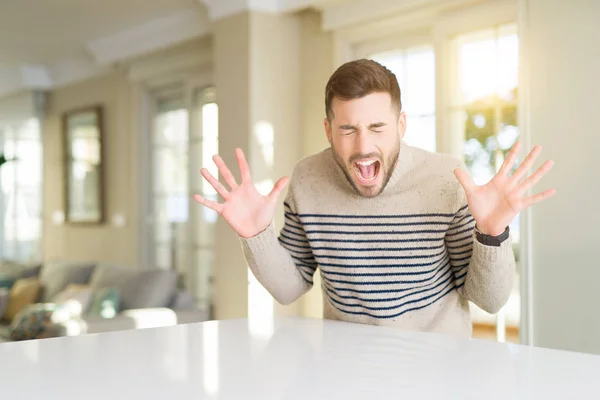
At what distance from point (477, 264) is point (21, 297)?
486 centimetres

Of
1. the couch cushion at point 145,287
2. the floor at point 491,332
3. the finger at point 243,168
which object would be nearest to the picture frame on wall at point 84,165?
the couch cushion at point 145,287

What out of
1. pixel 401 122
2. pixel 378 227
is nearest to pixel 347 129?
pixel 401 122

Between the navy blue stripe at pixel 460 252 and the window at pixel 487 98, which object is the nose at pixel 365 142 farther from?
the window at pixel 487 98

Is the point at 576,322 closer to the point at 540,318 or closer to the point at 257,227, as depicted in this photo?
the point at 540,318

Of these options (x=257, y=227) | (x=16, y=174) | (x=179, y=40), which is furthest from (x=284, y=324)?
(x=16, y=174)

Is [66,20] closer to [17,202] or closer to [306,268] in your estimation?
[17,202]

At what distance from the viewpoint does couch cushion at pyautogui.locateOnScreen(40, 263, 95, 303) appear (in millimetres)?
5512

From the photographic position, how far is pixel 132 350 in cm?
135

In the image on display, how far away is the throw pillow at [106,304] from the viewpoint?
443cm

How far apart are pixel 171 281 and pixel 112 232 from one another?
74.2 inches

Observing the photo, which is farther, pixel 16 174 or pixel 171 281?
pixel 16 174

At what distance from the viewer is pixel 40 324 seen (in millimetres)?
3881

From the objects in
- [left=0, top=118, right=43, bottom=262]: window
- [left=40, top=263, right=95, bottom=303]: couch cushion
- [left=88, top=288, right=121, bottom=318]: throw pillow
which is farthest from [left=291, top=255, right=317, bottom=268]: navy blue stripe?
[left=0, top=118, right=43, bottom=262]: window

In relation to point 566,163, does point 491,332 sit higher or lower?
lower
